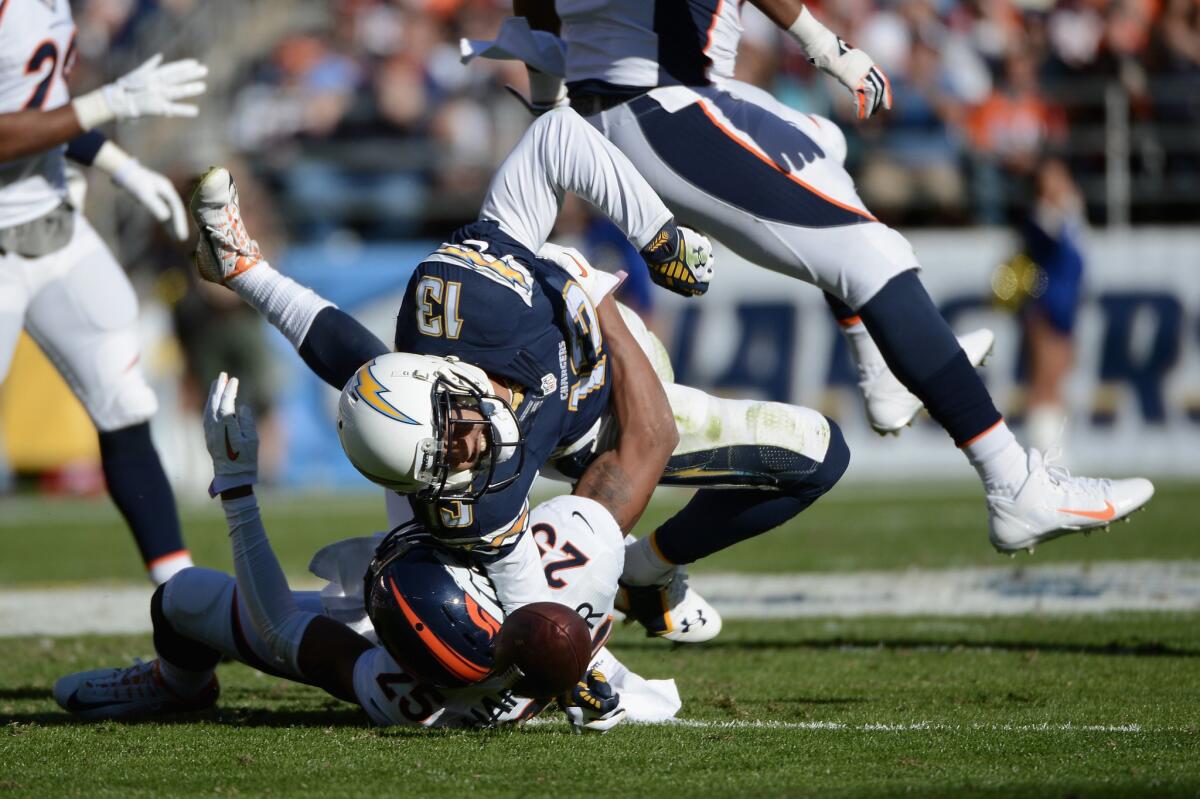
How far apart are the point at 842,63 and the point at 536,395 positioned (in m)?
1.17

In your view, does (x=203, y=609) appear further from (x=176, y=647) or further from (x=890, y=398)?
(x=890, y=398)

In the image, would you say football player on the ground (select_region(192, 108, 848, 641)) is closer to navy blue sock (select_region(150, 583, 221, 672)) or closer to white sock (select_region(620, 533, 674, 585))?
white sock (select_region(620, 533, 674, 585))

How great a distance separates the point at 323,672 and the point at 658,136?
1577 millimetres

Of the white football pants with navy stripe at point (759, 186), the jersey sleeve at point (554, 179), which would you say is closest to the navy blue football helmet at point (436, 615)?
the jersey sleeve at point (554, 179)

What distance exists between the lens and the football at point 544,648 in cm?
303

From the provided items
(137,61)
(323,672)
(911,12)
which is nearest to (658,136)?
(323,672)

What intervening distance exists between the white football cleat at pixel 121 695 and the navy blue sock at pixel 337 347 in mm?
832

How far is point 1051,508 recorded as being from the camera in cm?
377

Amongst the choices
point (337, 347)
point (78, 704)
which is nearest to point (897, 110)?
point (337, 347)

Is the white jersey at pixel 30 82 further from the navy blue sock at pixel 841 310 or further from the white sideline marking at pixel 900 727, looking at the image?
the white sideline marking at pixel 900 727

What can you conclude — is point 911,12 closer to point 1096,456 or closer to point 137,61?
point 1096,456

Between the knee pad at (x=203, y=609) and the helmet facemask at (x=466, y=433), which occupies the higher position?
the helmet facemask at (x=466, y=433)

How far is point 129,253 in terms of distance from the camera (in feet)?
38.9

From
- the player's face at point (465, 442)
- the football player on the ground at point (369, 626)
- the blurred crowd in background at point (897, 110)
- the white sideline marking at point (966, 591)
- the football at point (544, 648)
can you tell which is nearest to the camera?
the football at point (544, 648)
